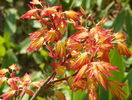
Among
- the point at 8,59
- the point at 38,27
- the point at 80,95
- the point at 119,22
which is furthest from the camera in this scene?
the point at 38,27

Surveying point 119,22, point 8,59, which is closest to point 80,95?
point 8,59

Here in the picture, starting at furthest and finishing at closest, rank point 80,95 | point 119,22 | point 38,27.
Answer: point 38,27, point 119,22, point 80,95

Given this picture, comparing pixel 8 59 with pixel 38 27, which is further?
pixel 38 27

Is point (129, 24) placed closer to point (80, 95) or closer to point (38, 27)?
point (38, 27)

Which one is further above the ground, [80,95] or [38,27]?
[38,27]

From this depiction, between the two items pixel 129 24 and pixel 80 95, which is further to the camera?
pixel 129 24

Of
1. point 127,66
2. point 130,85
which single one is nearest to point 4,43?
point 127,66

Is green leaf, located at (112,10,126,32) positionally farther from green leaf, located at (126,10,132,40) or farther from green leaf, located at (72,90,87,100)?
green leaf, located at (72,90,87,100)

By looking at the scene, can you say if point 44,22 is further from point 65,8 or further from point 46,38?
point 65,8

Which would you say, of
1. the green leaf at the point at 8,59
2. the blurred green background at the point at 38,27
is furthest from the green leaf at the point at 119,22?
the green leaf at the point at 8,59

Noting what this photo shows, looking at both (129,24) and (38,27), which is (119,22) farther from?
(38,27)

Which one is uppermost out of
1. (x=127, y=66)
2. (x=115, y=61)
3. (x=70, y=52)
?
(x=70, y=52)
